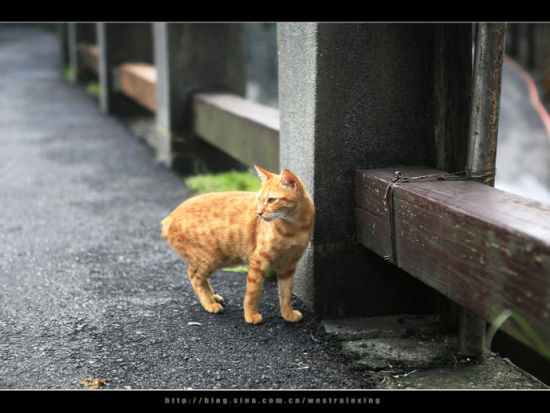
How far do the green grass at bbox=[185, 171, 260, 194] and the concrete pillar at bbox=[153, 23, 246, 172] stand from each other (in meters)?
0.67

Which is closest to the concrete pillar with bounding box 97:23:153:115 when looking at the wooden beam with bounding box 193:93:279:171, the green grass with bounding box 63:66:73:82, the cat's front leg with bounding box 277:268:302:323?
the wooden beam with bounding box 193:93:279:171

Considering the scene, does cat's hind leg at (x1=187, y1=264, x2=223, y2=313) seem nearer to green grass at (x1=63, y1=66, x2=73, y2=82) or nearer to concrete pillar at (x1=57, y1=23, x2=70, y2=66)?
green grass at (x1=63, y1=66, x2=73, y2=82)

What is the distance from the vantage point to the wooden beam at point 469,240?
2.21 m

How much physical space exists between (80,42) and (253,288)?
43.7ft

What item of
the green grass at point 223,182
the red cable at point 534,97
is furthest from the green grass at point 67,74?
the red cable at point 534,97

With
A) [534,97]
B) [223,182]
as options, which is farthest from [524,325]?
[534,97]

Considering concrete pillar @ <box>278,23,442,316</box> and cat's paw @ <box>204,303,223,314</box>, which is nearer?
concrete pillar @ <box>278,23,442,316</box>

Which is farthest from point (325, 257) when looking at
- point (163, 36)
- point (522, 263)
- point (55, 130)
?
point (55, 130)

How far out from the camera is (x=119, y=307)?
376 centimetres

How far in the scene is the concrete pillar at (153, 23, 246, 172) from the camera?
23.2 feet

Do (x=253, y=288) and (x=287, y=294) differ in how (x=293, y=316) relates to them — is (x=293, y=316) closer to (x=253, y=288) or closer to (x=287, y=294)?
(x=287, y=294)

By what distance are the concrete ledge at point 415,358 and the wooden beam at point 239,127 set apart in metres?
1.80

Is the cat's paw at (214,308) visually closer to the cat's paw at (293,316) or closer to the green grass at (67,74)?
the cat's paw at (293,316)

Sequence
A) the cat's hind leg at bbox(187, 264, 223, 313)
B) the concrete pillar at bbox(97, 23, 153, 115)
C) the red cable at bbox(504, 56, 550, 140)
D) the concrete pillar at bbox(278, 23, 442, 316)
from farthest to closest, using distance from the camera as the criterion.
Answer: the red cable at bbox(504, 56, 550, 140), the concrete pillar at bbox(97, 23, 153, 115), the cat's hind leg at bbox(187, 264, 223, 313), the concrete pillar at bbox(278, 23, 442, 316)
